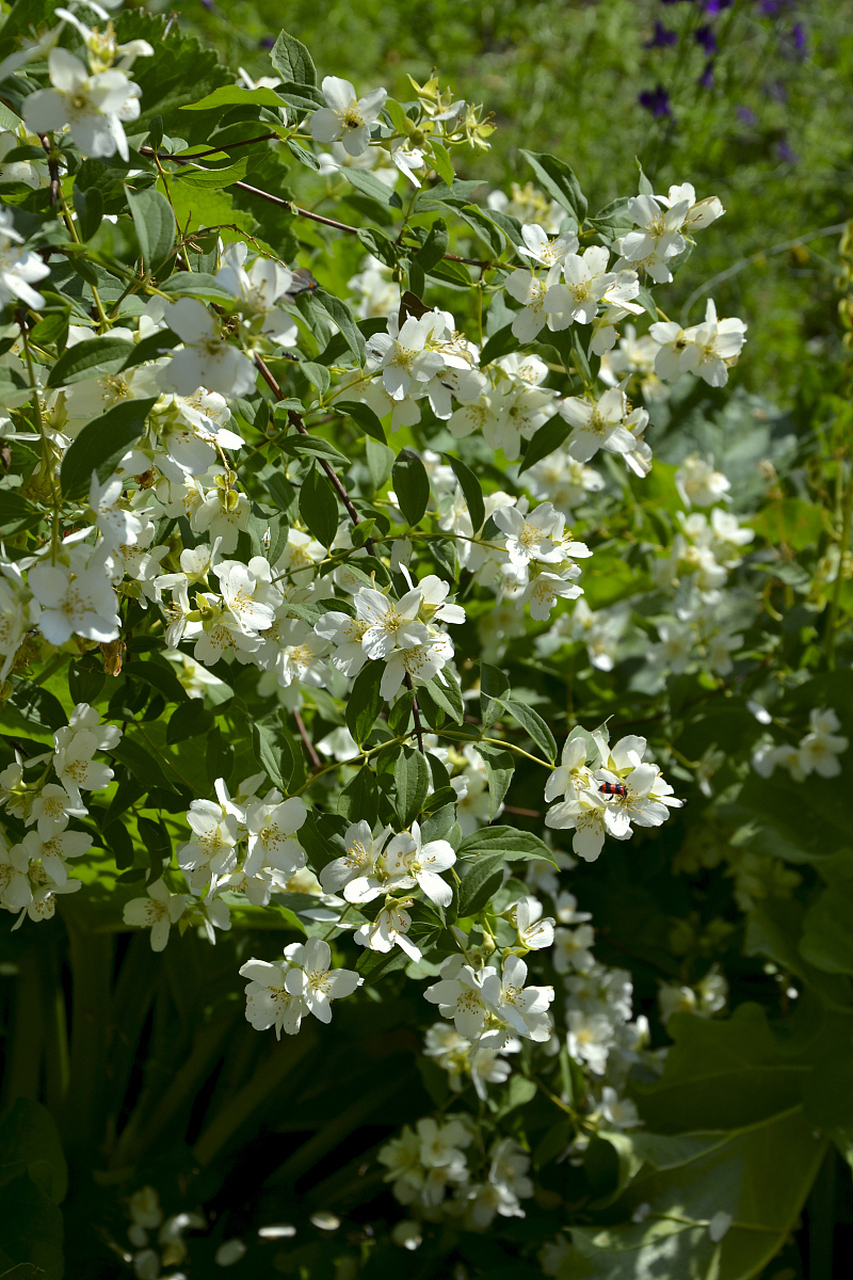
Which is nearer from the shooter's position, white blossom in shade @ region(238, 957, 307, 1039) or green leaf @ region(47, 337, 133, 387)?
green leaf @ region(47, 337, 133, 387)

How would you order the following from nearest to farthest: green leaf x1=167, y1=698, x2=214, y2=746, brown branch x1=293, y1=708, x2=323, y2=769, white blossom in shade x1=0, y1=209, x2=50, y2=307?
white blossom in shade x1=0, y1=209, x2=50, y2=307 < green leaf x1=167, y1=698, x2=214, y2=746 < brown branch x1=293, y1=708, x2=323, y2=769

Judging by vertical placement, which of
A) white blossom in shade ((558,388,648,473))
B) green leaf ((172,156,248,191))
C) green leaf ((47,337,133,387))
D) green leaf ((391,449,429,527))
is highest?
green leaf ((172,156,248,191))

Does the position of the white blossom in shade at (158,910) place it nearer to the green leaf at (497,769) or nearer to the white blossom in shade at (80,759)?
the white blossom in shade at (80,759)

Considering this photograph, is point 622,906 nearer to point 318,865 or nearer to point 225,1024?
point 225,1024

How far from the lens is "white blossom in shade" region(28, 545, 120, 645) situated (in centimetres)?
46

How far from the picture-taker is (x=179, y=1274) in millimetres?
1014

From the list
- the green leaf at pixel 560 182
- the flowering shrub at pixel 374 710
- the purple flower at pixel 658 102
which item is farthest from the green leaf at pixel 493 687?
the purple flower at pixel 658 102

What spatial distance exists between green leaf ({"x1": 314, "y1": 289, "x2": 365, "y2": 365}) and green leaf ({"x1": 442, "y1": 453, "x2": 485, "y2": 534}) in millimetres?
85

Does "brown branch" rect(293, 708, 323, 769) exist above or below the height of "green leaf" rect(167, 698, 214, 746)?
below

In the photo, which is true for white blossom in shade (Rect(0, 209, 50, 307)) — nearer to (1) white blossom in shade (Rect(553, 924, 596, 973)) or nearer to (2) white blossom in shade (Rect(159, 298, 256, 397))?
(2) white blossom in shade (Rect(159, 298, 256, 397))

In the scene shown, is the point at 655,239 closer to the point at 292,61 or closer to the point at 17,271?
the point at 292,61

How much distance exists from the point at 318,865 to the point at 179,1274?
63 cm

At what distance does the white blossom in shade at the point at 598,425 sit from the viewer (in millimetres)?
670

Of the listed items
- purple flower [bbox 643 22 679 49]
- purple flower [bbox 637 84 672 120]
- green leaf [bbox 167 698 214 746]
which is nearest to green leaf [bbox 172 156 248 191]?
green leaf [bbox 167 698 214 746]
